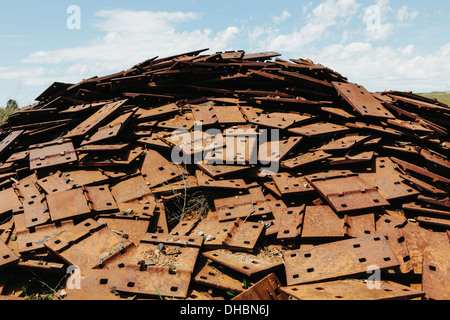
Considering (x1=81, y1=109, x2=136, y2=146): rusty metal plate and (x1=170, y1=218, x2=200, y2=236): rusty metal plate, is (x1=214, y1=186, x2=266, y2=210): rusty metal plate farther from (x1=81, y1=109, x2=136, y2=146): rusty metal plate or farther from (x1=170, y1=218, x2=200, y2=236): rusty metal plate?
(x1=81, y1=109, x2=136, y2=146): rusty metal plate

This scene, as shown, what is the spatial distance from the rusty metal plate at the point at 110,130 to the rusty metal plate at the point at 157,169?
2.32 feet

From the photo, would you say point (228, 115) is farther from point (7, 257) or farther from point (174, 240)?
point (7, 257)

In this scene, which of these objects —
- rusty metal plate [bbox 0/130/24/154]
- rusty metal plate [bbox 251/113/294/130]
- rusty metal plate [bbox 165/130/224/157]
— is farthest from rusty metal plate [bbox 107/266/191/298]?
rusty metal plate [bbox 0/130/24/154]

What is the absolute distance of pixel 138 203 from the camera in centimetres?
521

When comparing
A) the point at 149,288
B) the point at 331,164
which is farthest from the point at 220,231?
the point at 331,164

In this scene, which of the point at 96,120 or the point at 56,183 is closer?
the point at 56,183

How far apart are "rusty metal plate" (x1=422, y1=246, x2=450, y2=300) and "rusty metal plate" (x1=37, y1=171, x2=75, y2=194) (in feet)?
16.4

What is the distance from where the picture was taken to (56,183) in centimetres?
538

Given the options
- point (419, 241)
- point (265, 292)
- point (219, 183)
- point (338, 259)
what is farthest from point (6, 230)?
point (419, 241)

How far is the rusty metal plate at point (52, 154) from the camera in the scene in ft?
18.9

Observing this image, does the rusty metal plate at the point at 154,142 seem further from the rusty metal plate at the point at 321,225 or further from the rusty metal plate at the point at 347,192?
the rusty metal plate at the point at 321,225

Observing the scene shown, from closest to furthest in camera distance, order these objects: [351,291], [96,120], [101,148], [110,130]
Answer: [351,291] → [101,148] → [110,130] → [96,120]

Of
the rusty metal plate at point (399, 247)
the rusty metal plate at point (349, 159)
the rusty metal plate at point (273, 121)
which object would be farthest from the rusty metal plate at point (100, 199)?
the rusty metal plate at point (399, 247)

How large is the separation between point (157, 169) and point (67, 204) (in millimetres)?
1582
